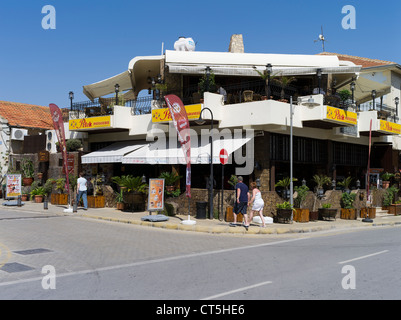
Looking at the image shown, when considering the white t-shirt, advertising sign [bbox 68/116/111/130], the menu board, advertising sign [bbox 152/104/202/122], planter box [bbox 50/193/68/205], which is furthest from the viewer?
advertising sign [bbox 68/116/111/130]

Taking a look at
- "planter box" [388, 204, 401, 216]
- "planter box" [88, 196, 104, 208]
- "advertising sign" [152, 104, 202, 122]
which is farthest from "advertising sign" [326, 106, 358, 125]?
"planter box" [88, 196, 104, 208]

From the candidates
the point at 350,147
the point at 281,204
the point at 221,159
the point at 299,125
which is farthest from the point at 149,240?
the point at 350,147

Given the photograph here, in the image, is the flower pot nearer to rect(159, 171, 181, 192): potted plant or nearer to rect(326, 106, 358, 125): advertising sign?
rect(159, 171, 181, 192): potted plant

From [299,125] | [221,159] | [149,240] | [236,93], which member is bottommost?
[149,240]

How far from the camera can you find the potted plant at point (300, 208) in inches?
725

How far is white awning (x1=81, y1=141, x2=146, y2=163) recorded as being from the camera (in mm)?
22844

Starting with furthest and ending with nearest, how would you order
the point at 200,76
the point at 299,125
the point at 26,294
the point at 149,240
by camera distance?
the point at 200,76 < the point at 299,125 < the point at 149,240 < the point at 26,294

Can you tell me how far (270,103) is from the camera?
→ 61.1 ft

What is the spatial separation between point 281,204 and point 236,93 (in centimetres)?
734

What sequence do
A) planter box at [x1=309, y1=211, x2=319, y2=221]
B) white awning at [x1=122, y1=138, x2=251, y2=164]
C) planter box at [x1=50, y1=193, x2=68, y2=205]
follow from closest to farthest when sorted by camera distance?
1. white awning at [x1=122, y1=138, x2=251, y2=164]
2. planter box at [x1=309, y1=211, x2=319, y2=221]
3. planter box at [x1=50, y1=193, x2=68, y2=205]

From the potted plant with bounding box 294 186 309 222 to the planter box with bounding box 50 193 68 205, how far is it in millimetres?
12707

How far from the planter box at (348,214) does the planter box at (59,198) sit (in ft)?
49.1

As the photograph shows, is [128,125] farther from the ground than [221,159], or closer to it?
farther from the ground
